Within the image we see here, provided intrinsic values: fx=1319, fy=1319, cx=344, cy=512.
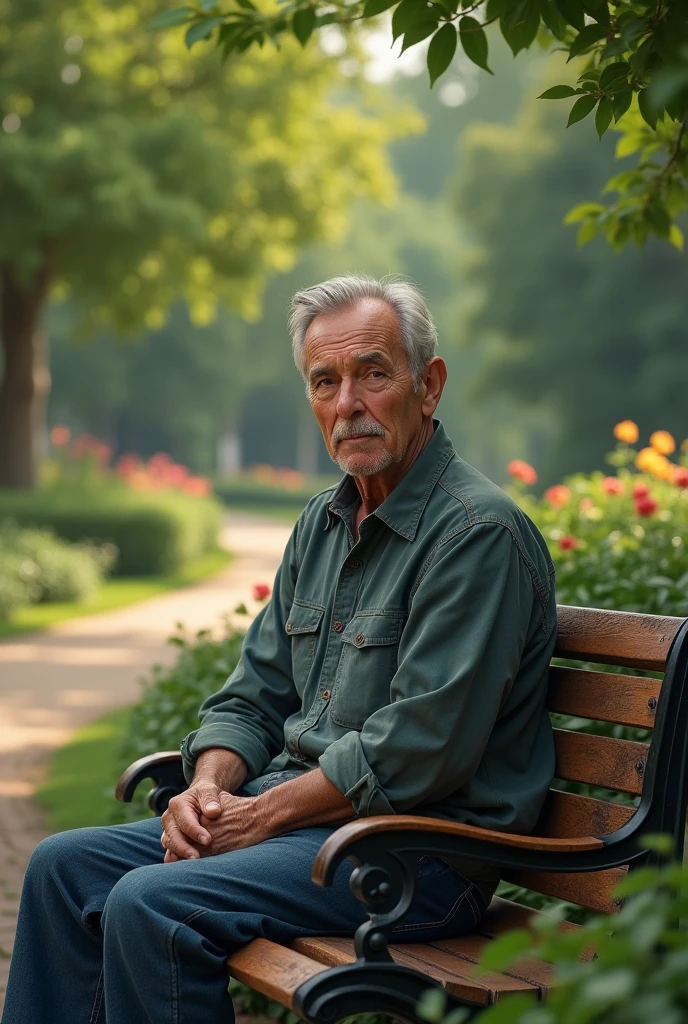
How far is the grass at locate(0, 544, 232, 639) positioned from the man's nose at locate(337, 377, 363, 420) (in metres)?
10.7

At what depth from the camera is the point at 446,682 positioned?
2557 mm

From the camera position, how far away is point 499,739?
271 cm

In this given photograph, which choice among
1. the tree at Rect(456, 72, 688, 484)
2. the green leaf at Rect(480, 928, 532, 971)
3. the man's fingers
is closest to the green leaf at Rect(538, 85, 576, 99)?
the man's fingers

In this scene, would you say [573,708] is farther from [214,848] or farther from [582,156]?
[582,156]

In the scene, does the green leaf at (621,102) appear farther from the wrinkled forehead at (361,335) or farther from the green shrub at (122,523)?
the green shrub at (122,523)

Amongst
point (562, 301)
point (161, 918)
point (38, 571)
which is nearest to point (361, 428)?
point (161, 918)

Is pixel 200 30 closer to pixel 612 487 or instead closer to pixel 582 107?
pixel 582 107

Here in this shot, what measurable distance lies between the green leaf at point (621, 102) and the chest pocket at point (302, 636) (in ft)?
4.14

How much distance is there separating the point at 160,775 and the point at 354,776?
0.92 metres

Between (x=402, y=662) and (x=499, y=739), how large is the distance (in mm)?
272

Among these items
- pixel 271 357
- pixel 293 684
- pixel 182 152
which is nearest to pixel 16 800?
pixel 293 684

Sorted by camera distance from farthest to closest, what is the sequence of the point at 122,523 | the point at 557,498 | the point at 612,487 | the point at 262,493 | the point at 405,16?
the point at 262,493
the point at 122,523
the point at 557,498
the point at 612,487
the point at 405,16

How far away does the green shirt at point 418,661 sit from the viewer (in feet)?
8.40

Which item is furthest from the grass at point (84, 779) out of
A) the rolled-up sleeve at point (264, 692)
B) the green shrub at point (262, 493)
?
the green shrub at point (262, 493)
